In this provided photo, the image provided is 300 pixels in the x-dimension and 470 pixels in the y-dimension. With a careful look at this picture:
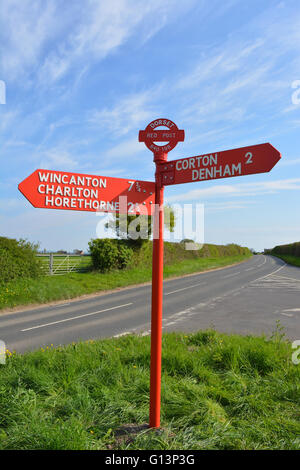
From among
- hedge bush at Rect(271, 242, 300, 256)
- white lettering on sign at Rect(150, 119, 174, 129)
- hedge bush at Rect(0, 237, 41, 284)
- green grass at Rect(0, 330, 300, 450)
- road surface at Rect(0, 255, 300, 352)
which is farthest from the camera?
hedge bush at Rect(271, 242, 300, 256)

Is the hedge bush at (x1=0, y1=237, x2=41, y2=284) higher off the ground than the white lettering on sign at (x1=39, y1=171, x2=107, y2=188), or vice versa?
the white lettering on sign at (x1=39, y1=171, x2=107, y2=188)

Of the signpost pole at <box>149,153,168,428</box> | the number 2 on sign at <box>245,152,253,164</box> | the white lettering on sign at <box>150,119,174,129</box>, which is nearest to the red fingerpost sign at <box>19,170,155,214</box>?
the signpost pole at <box>149,153,168,428</box>

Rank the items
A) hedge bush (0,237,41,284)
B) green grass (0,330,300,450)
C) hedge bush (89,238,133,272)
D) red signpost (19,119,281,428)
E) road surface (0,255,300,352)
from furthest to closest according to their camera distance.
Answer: hedge bush (89,238,133,272) → hedge bush (0,237,41,284) → road surface (0,255,300,352) → red signpost (19,119,281,428) → green grass (0,330,300,450)

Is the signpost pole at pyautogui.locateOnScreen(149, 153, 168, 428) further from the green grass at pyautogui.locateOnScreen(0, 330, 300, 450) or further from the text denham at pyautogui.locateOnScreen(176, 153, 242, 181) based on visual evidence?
the text denham at pyautogui.locateOnScreen(176, 153, 242, 181)

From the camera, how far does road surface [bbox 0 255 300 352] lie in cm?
909

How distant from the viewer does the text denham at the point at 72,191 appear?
3.29 meters

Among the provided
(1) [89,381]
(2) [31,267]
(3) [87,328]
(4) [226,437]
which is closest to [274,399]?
(4) [226,437]

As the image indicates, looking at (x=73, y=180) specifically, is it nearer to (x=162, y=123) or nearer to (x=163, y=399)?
(x=162, y=123)

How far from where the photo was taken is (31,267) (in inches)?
697

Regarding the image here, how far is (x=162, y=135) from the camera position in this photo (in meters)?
3.56

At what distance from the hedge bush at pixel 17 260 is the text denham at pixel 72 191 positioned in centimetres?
1384

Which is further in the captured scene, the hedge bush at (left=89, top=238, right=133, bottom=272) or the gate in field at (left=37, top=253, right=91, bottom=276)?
the hedge bush at (left=89, top=238, right=133, bottom=272)

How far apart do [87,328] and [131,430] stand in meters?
6.93

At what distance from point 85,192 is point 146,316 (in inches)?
347
